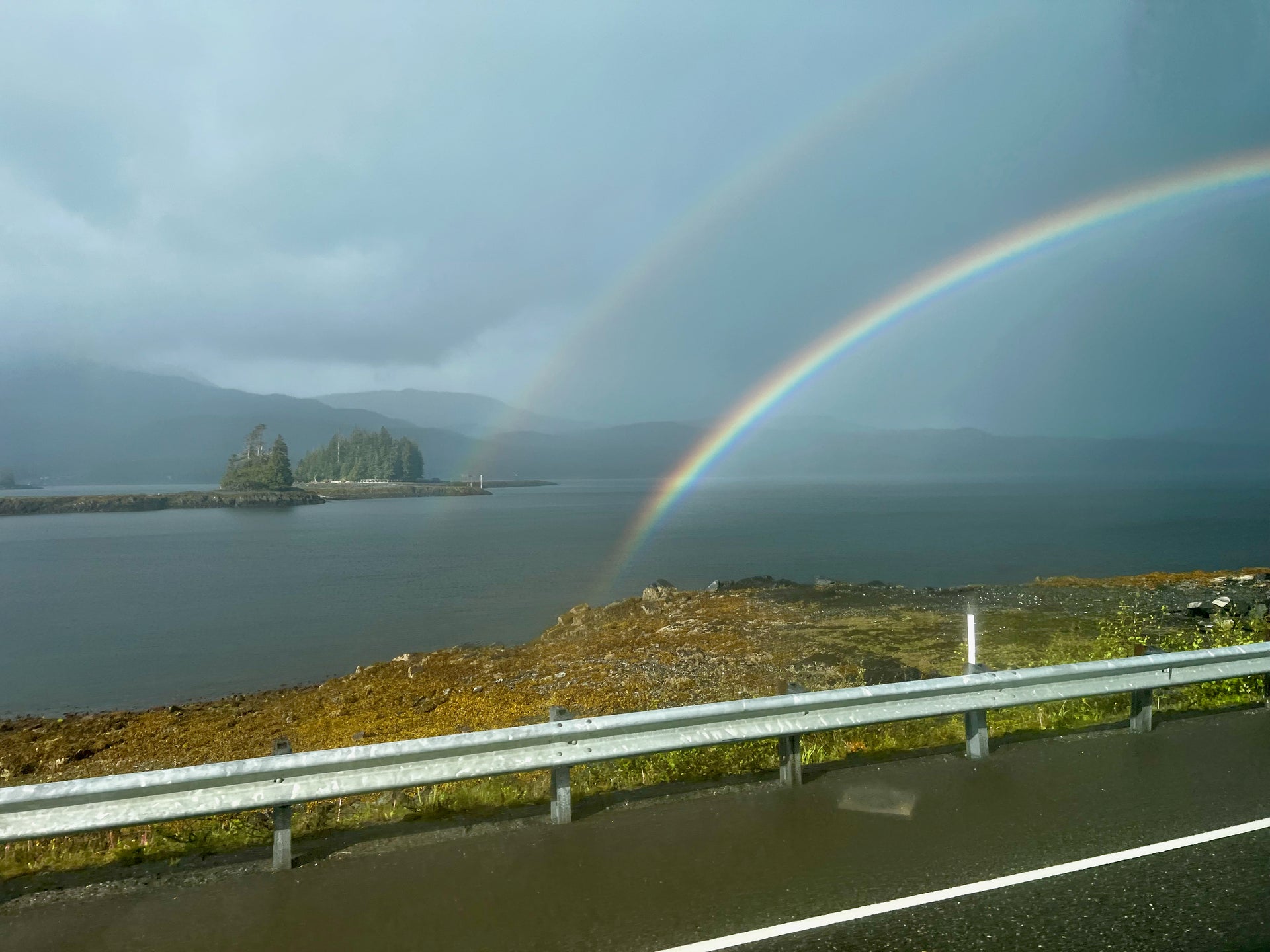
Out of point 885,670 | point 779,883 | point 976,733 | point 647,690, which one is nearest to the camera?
point 779,883

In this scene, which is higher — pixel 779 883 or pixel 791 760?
pixel 791 760

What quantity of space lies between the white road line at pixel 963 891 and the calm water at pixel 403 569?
25686 mm

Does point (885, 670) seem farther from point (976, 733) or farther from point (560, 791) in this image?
point (560, 791)

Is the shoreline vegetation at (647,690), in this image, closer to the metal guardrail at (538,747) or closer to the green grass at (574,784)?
the green grass at (574,784)

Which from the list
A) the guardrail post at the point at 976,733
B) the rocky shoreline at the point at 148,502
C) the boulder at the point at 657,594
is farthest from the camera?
the rocky shoreline at the point at 148,502

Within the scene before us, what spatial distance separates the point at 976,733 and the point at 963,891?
2.89 m

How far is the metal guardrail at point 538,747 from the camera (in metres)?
5.27

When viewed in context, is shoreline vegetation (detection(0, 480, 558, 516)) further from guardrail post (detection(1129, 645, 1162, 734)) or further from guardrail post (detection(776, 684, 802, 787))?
guardrail post (detection(1129, 645, 1162, 734))

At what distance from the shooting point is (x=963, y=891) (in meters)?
5.21

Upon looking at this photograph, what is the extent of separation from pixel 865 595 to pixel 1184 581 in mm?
11551

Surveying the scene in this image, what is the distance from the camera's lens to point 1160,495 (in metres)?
155

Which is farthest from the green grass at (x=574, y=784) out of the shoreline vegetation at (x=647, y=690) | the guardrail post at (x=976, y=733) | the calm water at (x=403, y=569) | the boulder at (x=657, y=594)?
the boulder at (x=657, y=594)

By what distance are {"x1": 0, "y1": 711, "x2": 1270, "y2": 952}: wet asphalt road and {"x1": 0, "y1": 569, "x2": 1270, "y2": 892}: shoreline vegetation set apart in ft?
2.84

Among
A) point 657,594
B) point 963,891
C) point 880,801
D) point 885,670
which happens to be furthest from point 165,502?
point 963,891
